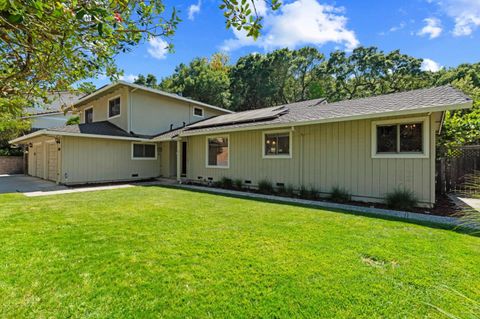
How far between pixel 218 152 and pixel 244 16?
9453mm

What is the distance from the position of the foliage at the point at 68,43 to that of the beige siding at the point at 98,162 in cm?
920

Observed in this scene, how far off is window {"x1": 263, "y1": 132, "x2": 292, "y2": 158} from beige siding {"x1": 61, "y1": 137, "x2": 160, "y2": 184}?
7808mm

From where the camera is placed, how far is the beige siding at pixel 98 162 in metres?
11.6

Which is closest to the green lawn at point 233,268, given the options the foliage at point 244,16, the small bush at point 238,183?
the foliage at point 244,16

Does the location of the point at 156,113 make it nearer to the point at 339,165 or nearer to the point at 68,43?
the point at 339,165

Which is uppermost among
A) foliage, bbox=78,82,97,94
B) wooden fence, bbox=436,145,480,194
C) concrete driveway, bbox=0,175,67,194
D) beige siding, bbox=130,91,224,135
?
beige siding, bbox=130,91,224,135

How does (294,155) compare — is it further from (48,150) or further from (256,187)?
(48,150)

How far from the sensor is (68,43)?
262 cm

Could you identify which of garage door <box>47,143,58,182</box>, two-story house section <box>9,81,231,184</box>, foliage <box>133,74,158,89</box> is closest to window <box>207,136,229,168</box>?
two-story house section <box>9,81,231,184</box>

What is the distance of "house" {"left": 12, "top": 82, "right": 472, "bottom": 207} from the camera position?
6.82m

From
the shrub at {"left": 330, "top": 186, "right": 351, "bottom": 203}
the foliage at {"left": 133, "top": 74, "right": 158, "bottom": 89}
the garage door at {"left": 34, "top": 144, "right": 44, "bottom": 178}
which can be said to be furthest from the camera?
the foliage at {"left": 133, "top": 74, "right": 158, "bottom": 89}

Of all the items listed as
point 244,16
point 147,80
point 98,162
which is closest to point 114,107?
point 98,162

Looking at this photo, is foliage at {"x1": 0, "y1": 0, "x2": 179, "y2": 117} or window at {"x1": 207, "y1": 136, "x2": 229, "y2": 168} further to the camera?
window at {"x1": 207, "y1": 136, "x2": 229, "y2": 168}

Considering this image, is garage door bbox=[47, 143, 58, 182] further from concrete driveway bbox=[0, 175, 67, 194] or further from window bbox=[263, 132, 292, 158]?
window bbox=[263, 132, 292, 158]
